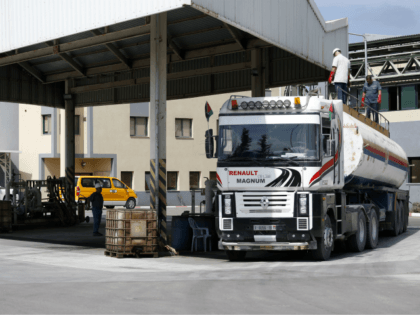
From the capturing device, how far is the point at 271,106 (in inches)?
545

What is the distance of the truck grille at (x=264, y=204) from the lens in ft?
43.8

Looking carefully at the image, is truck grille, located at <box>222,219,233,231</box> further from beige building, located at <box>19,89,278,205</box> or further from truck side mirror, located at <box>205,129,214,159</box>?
beige building, located at <box>19,89,278,205</box>

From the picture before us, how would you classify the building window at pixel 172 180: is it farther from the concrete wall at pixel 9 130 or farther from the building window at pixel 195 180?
the concrete wall at pixel 9 130

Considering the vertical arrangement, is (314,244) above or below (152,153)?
below

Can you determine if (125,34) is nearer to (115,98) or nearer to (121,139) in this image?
(115,98)

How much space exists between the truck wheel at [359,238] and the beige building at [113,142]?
30155 mm

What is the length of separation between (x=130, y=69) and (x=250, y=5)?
1082 cm

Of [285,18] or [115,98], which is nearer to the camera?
[285,18]

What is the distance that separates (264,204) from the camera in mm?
13453

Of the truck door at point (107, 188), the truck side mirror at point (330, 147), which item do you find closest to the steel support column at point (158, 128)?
the truck side mirror at point (330, 147)

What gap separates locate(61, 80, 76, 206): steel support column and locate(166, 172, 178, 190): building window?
18981 mm

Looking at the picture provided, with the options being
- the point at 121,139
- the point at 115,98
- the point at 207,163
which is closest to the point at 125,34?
the point at 115,98

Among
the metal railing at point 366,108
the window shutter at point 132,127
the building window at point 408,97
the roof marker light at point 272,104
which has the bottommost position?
the roof marker light at point 272,104

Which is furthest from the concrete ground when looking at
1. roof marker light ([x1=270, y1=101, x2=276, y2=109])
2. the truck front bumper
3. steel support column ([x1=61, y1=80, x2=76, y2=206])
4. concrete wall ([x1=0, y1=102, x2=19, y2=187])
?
concrete wall ([x1=0, y1=102, x2=19, y2=187])
